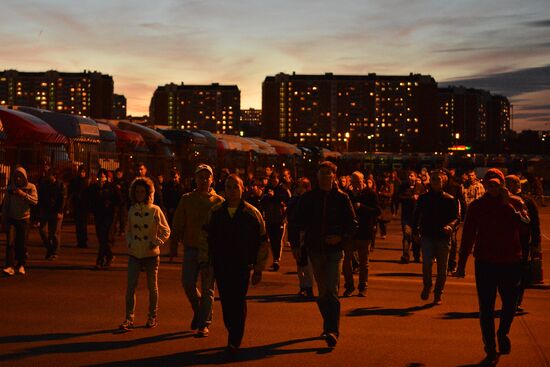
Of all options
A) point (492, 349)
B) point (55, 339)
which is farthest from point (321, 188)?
point (55, 339)

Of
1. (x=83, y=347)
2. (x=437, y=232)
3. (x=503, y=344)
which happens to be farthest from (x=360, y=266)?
(x=83, y=347)

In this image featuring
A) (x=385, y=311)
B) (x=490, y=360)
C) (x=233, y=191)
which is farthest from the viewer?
(x=385, y=311)

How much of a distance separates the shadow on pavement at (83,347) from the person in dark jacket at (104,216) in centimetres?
641

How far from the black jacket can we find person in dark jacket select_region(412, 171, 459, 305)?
3256 mm

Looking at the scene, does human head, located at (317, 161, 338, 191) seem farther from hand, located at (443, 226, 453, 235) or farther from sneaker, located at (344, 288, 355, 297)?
sneaker, located at (344, 288, 355, 297)

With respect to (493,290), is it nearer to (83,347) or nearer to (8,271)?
(83,347)

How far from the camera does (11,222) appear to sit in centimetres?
1354

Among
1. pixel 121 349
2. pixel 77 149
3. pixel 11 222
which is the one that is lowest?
pixel 121 349

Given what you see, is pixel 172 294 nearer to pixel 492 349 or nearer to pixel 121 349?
pixel 121 349

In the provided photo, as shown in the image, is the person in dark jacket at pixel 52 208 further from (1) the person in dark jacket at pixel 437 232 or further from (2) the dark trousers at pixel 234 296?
(2) the dark trousers at pixel 234 296

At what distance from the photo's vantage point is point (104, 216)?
15.1 meters

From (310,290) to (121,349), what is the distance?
4295 millimetres

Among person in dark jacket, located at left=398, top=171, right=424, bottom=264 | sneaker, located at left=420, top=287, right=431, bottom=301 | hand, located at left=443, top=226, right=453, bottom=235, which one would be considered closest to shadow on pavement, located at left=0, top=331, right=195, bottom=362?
sneaker, located at left=420, top=287, right=431, bottom=301

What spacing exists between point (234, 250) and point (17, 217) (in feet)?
22.8
